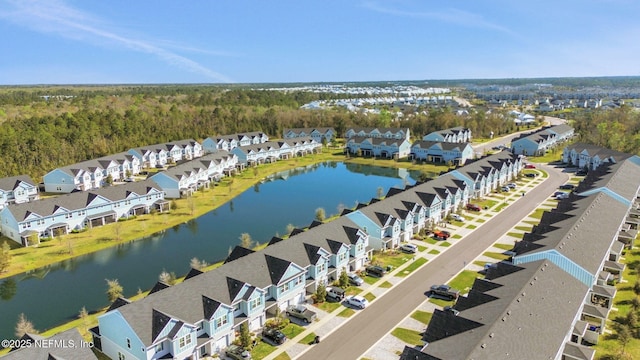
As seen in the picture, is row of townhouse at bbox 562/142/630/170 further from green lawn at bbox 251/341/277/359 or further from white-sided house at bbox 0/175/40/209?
white-sided house at bbox 0/175/40/209

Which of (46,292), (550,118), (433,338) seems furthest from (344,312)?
(550,118)

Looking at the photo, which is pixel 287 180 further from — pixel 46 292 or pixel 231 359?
pixel 231 359

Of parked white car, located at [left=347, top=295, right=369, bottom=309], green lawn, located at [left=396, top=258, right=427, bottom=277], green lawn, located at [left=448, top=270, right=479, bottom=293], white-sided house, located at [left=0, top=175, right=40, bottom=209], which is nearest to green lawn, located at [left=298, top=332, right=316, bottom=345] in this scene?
parked white car, located at [left=347, top=295, right=369, bottom=309]

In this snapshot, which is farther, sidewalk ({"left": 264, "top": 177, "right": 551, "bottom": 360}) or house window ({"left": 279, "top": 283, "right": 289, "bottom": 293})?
house window ({"left": 279, "top": 283, "right": 289, "bottom": 293})

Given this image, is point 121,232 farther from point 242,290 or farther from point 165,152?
point 165,152

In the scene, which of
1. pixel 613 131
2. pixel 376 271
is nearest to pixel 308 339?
pixel 376 271

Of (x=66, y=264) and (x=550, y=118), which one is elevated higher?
(x=550, y=118)
